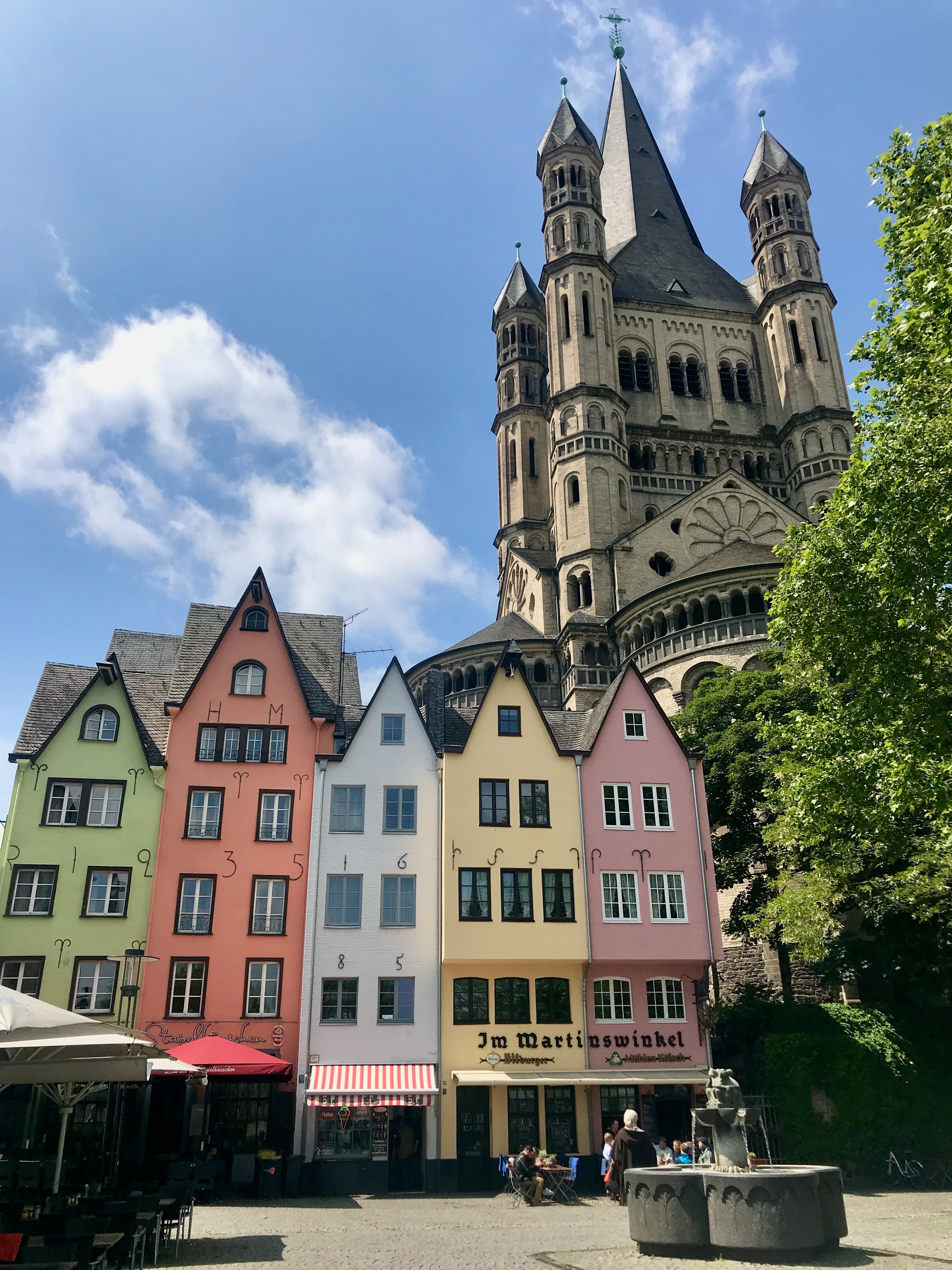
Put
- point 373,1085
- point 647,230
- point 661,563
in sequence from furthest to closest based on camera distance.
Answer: point 647,230
point 661,563
point 373,1085

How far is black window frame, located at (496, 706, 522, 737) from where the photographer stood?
28953mm

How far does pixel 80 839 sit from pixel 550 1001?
43.4 feet

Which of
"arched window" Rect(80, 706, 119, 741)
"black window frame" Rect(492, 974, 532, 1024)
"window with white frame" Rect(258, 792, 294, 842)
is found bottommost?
"black window frame" Rect(492, 974, 532, 1024)

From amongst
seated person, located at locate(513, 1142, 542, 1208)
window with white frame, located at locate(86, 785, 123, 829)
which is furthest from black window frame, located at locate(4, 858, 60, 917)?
seated person, located at locate(513, 1142, 542, 1208)

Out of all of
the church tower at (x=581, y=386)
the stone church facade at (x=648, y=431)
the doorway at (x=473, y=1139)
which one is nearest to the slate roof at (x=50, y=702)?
the doorway at (x=473, y=1139)

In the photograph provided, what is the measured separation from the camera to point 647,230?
83.8 meters

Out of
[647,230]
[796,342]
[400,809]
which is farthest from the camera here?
[647,230]

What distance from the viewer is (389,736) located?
94.6 feet

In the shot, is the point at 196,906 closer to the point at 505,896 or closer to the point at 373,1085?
the point at 373,1085

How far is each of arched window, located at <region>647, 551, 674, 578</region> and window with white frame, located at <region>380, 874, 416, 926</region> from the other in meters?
35.6

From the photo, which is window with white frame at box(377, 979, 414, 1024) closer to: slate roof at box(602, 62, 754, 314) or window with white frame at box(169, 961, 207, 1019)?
window with white frame at box(169, 961, 207, 1019)

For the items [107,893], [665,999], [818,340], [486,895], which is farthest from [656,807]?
[818,340]

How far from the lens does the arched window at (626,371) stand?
71.4 metres

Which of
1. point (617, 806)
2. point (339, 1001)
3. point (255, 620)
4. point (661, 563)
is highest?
point (661, 563)
